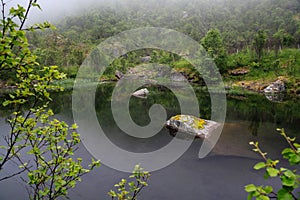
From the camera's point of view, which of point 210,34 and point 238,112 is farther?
point 210,34

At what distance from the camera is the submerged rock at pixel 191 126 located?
1208 centimetres

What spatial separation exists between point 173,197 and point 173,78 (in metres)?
37.2

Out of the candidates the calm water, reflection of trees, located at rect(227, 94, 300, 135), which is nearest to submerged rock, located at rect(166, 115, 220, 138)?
the calm water

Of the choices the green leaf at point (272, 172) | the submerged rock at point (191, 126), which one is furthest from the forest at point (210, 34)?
the submerged rock at point (191, 126)

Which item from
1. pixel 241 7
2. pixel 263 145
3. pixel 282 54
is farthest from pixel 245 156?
pixel 241 7

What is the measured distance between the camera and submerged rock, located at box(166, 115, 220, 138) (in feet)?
39.6

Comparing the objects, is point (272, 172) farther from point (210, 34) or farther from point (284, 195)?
point (210, 34)

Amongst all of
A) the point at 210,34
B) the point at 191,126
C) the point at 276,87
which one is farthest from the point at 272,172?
the point at 210,34

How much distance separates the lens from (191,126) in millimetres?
12492

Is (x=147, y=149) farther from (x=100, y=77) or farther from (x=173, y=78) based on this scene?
(x=100, y=77)

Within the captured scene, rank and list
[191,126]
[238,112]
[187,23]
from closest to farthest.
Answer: [191,126] < [238,112] < [187,23]

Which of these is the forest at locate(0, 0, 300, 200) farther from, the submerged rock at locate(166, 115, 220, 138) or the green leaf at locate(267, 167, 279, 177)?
the submerged rock at locate(166, 115, 220, 138)

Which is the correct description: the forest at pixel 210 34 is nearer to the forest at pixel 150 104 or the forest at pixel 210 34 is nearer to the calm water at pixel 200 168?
the forest at pixel 150 104

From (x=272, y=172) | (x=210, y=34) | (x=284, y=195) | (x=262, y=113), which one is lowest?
(x=262, y=113)
